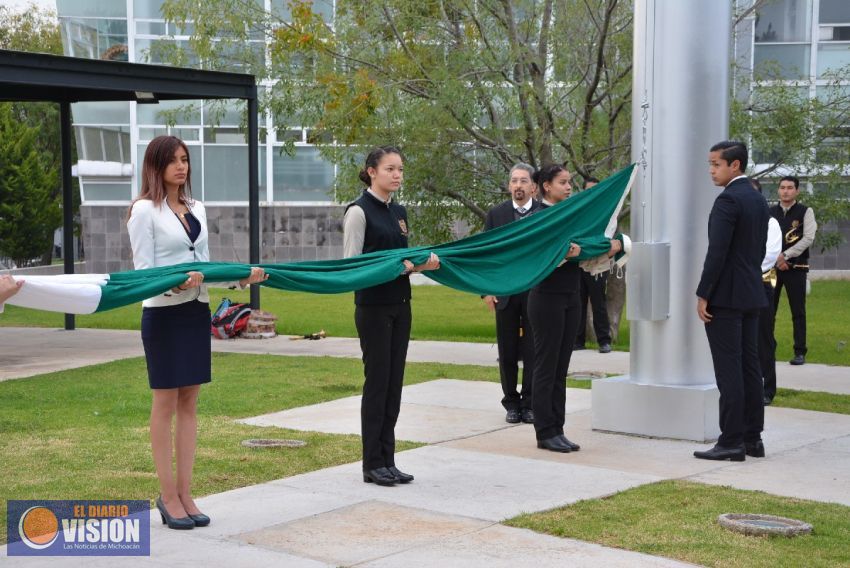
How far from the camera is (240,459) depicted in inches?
309

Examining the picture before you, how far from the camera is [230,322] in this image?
54.7 feet

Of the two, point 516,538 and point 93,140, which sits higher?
point 93,140

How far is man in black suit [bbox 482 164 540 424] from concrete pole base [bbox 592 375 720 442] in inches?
27.0

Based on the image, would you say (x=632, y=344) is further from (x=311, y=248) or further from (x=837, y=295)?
(x=311, y=248)

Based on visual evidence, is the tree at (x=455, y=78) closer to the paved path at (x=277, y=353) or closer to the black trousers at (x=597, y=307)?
the black trousers at (x=597, y=307)

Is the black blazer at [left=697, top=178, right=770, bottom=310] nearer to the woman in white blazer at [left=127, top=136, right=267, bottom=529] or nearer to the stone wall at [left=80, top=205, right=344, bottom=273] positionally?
the woman in white blazer at [left=127, top=136, right=267, bottom=529]

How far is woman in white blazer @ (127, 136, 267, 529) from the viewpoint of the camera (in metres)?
6.01

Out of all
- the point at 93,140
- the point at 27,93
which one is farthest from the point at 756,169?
the point at 93,140

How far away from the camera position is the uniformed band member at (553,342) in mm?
8250

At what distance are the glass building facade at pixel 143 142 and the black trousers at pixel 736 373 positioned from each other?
23.8 m

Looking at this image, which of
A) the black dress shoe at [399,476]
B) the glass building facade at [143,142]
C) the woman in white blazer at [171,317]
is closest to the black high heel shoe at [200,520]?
the woman in white blazer at [171,317]

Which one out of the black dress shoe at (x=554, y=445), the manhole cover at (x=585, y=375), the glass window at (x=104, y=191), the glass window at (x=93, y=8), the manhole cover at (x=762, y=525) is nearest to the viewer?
the manhole cover at (x=762, y=525)

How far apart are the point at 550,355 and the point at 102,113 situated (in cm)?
2922

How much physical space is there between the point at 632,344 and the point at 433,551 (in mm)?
3733
